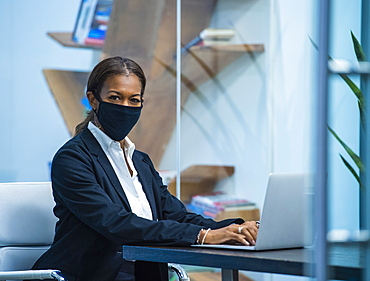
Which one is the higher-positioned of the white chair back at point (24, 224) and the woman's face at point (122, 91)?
the woman's face at point (122, 91)

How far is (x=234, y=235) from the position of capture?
171 cm

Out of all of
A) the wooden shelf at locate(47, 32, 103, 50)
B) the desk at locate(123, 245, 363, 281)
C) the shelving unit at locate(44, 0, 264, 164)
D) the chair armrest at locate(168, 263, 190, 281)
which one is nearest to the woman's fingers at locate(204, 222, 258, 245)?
the desk at locate(123, 245, 363, 281)

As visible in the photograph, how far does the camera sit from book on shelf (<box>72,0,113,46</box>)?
11.7ft

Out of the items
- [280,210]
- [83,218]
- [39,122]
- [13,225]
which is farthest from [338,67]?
[39,122]

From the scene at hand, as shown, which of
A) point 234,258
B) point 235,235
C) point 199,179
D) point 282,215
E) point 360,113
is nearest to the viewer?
point 360,113

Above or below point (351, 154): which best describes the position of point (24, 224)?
below

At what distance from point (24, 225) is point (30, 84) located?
4.68 feet

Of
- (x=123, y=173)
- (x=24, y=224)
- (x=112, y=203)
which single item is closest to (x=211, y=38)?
(x=123, y=173)

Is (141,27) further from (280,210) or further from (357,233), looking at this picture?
(357,233)

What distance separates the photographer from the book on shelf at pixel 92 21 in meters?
3.57

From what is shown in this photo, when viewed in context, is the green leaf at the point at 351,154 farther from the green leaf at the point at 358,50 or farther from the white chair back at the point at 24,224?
the white chair back at the point at 24,224

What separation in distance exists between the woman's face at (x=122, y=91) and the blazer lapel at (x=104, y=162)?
0.51 ft

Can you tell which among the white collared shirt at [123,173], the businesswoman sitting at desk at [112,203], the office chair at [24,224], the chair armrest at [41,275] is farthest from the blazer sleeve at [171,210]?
the chair armrest at [41,275]

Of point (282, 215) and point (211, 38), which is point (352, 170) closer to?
point (282, 215)
